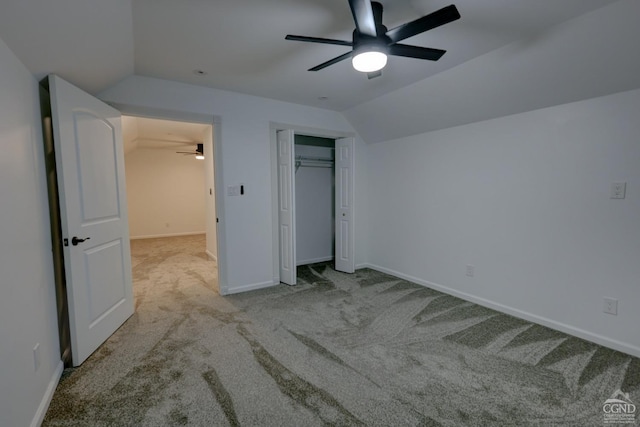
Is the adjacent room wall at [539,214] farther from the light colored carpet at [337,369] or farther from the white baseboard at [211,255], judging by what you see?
the white baseboard at [211,255]

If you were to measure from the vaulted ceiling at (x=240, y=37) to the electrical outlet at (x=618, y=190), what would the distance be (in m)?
0.85

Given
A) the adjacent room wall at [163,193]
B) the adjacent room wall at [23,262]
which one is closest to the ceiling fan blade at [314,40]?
the adjacent room wall at [23,262]

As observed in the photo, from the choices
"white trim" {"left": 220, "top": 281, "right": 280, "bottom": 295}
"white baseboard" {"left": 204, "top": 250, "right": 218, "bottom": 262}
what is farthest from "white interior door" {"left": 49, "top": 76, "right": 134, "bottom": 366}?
"white baseboard" {"left": 204, "top": 250, "right": 218, "bottom": 262}

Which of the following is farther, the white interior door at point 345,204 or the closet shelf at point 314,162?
the closet shelf at point 314,162

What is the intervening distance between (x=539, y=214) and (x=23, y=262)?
3.87m

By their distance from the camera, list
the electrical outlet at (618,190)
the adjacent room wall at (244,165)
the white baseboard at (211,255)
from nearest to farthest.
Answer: the electrical outlet at (618,190) → the adjacent room wall at (244,165) → the white baseboard at (211,255)

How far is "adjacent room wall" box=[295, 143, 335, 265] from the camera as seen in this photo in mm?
4949

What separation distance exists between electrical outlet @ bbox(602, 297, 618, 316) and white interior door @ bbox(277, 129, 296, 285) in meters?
3.06

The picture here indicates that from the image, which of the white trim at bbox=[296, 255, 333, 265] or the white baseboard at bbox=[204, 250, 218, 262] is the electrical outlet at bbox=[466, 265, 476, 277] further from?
the white baseboard at bbox=[204, 250, 218, 262]

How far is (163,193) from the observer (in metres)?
7.96

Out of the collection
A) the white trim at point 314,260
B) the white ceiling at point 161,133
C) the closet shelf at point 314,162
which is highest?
the white ceiling at point 161,133

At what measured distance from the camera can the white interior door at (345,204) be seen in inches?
173

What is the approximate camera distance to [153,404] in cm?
176

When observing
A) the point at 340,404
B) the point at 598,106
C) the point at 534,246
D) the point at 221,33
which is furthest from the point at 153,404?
the point at 598,106
